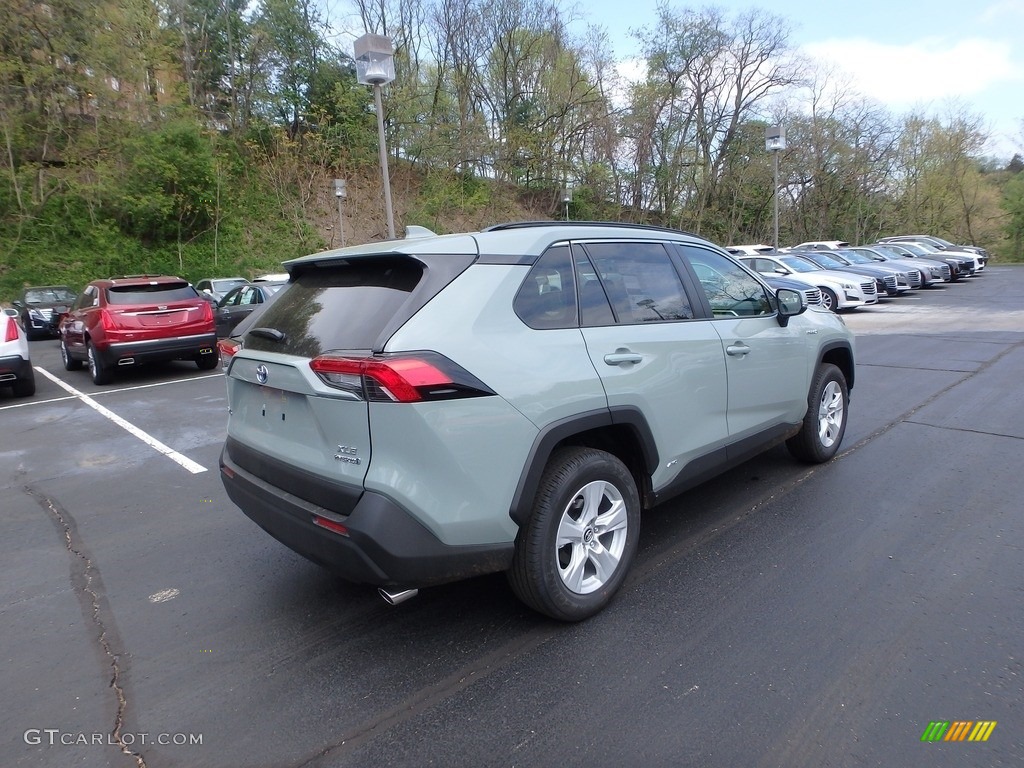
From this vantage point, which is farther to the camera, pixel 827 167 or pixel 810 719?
pixel 827 167

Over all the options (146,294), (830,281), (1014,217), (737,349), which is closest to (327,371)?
(737,349)

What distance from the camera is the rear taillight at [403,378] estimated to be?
2.48m

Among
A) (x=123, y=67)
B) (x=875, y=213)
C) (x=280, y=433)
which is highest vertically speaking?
(x=123, y=67)

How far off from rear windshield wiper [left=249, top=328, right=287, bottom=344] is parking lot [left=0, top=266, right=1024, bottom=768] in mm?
1365

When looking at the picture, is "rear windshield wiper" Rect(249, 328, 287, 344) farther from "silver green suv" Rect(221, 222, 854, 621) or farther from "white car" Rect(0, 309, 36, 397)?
"white car" Rect(0, 309, 36, 397)

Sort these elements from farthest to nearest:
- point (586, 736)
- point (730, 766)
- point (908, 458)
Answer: point (908, 458) → point (586, 736) → point (730, 766)

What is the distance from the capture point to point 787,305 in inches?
176

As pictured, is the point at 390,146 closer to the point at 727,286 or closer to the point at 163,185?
the point at 163,185

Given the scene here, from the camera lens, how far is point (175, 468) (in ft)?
19.1

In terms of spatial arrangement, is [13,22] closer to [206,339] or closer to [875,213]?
[206,339]

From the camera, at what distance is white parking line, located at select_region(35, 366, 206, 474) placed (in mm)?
5910

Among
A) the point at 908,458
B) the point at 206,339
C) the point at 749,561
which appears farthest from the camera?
the point at 206,339

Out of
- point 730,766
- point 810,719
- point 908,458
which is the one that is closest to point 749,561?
point 810,719

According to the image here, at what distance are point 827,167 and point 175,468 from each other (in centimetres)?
4520
